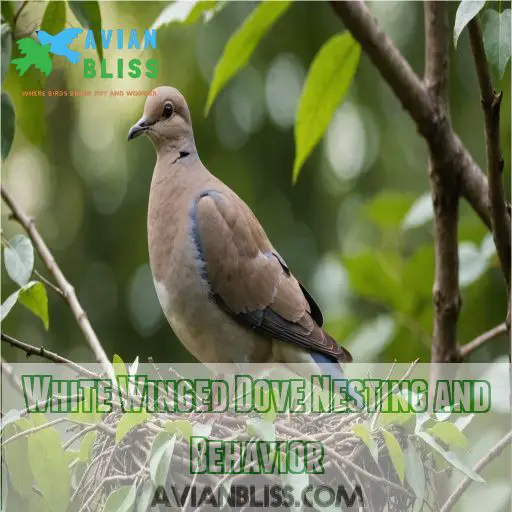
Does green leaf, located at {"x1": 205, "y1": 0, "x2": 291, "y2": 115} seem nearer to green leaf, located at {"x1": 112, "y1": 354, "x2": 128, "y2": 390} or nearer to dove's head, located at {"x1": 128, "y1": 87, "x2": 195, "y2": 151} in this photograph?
dove's head, located at {"x1": 128, "y1": 87, "x2": 195, "y2": 151}

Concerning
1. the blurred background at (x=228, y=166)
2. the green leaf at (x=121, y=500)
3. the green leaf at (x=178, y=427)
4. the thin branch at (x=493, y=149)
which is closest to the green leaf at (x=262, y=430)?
the green leaf at (x=178, y=427)

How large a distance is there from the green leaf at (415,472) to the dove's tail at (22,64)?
130cm

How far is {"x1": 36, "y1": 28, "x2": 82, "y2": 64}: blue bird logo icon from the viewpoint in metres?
2.37

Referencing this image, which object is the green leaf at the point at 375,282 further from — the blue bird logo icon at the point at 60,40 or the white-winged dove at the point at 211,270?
the blue bird logo icon at the point at 60,40

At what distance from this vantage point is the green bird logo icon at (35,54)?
242 cm

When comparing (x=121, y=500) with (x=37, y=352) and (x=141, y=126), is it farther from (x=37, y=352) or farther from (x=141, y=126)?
(x=141, y=126)

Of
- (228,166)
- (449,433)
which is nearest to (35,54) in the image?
(449,433)

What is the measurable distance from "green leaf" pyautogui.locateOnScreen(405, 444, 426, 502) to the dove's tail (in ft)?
4.25

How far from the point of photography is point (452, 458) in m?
2.02

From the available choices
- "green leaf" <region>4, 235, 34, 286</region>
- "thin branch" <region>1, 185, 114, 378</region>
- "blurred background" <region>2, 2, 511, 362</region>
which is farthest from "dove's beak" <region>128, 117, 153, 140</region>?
"blurred background" <region>2, 2, 511, 362</region>

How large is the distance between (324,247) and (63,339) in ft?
4.50

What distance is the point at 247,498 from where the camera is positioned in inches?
87.9

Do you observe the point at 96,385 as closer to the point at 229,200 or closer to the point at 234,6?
the point at 229,200

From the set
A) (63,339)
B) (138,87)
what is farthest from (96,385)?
(63,339)
